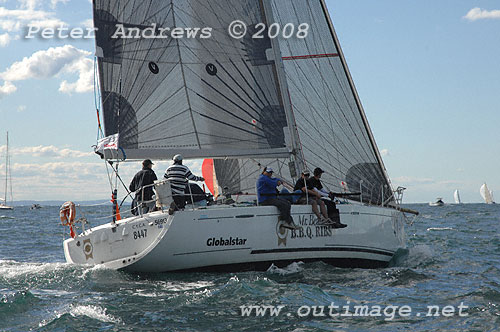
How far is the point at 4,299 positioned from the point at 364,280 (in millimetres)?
5171

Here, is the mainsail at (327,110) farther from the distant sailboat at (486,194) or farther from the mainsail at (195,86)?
the distant sailboat at (486,194)

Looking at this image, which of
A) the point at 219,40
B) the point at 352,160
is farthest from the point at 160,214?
the point at 352,160

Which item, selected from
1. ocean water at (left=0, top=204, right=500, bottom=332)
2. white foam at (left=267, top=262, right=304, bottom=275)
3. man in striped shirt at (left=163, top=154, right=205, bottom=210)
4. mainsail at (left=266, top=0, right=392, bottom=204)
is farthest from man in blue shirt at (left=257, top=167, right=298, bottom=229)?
mainsail at (left=266, top=0, right=392, bottom=204)

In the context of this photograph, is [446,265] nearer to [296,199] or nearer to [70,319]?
[296,199]

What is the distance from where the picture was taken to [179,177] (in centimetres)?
988

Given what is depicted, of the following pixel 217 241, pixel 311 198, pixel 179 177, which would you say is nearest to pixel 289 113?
pixel 311 198

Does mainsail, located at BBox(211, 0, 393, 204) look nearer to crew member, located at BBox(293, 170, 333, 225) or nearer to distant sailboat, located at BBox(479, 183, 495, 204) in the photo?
crew member, located at BBox(293, 170, 333, 225)

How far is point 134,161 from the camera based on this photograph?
11.2 m

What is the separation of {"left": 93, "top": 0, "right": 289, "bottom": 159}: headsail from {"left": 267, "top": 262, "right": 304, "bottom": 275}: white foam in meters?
2.45

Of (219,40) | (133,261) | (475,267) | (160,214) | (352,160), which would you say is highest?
(219,40)

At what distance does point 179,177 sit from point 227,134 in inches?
74.1

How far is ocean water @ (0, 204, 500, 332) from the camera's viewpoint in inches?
258

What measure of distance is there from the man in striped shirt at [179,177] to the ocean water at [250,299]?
1232 mm

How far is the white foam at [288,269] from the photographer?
30.9 ft
